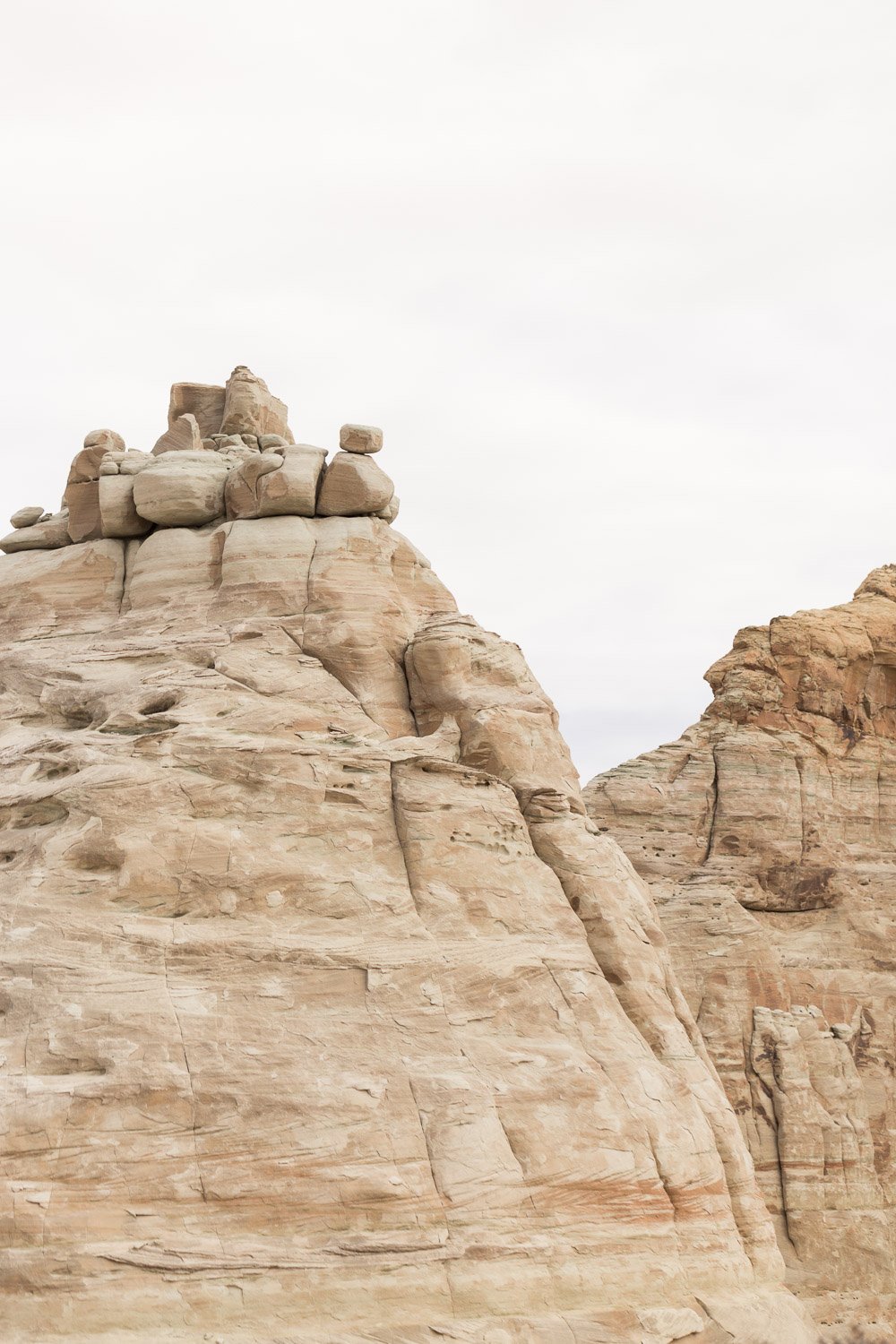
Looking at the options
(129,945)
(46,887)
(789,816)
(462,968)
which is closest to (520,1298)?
(462,968)

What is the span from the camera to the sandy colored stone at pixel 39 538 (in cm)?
3180

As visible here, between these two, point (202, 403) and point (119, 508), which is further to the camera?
point (202, 403)

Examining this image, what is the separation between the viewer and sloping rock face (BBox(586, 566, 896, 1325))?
126ft

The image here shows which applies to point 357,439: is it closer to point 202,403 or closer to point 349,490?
point 349,490

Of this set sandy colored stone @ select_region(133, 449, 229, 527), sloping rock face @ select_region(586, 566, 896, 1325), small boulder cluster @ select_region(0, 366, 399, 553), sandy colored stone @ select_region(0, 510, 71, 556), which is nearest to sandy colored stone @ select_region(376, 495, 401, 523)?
small boulder cluster @ select_region(0, 366, 399, 553)

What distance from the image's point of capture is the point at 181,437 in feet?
111

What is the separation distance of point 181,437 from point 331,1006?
50.5 feet

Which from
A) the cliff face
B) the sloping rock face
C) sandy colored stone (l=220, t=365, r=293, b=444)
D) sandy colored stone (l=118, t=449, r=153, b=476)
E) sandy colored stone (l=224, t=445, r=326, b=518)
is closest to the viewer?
the cliff face

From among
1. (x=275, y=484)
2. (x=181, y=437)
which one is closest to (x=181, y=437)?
(x=181, y=437)

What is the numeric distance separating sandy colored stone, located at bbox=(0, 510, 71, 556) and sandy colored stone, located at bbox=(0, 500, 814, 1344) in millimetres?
3051

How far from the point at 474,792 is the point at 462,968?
347 centimetres

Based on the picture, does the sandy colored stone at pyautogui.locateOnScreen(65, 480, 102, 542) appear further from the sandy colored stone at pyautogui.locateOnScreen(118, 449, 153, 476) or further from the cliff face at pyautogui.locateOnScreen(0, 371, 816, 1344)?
the cliff face at pyautogui.locateOnScreen(0, 371, 816, 1344)

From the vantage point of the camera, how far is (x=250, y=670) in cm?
2672

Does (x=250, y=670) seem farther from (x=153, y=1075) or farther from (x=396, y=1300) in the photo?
(x=396, y=1300)
